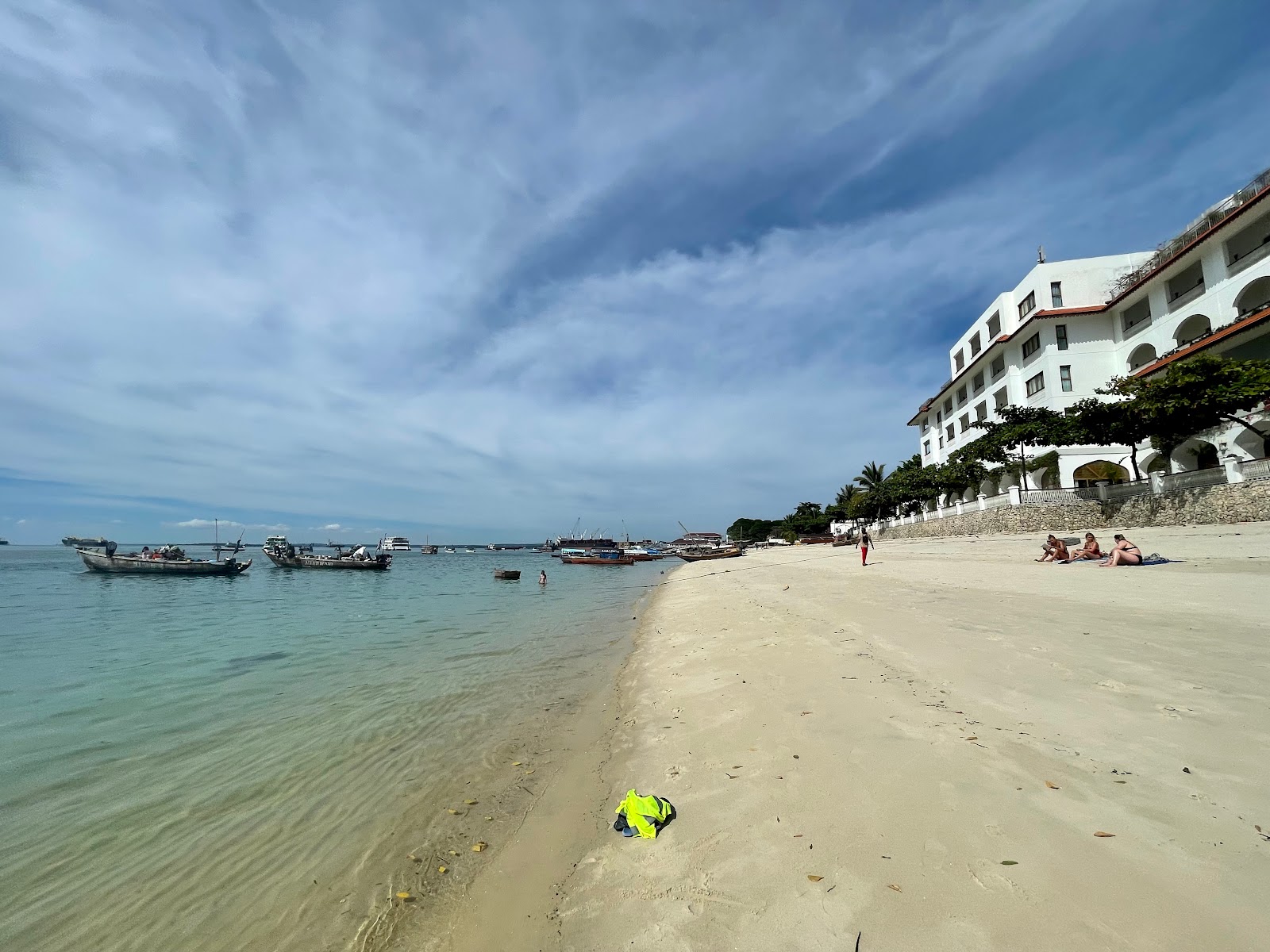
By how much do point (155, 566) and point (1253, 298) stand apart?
8764cm

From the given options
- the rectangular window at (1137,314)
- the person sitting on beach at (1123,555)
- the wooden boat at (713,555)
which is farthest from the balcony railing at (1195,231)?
the wooden boat at (713,555)

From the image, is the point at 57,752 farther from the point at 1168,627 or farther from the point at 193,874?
the point at 1168,627

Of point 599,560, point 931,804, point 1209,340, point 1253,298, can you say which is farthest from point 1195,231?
point 599,560

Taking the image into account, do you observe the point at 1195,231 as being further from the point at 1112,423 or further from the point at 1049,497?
the point at 1049,497

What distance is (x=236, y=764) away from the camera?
678 centimetres

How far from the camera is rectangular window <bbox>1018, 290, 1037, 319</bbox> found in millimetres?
40144

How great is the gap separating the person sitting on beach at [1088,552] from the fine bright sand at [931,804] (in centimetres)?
957

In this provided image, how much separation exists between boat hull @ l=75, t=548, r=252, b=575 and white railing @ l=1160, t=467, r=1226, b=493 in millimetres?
73430

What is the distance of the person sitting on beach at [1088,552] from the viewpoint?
16.8m

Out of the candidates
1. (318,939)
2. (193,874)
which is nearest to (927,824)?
(318,939)

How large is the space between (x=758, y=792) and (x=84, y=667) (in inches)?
660

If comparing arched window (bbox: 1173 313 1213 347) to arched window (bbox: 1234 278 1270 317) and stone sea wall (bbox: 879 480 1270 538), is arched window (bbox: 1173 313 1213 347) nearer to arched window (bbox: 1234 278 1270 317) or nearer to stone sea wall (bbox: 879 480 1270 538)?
arched window (bbox: 1234 278 1270 317)

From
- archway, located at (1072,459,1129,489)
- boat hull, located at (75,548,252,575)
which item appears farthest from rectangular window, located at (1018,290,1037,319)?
boat hull, located at (75,548,252,575)

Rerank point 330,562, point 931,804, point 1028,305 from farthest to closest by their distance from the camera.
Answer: point 330,562, point 1028,305, point 931,804
